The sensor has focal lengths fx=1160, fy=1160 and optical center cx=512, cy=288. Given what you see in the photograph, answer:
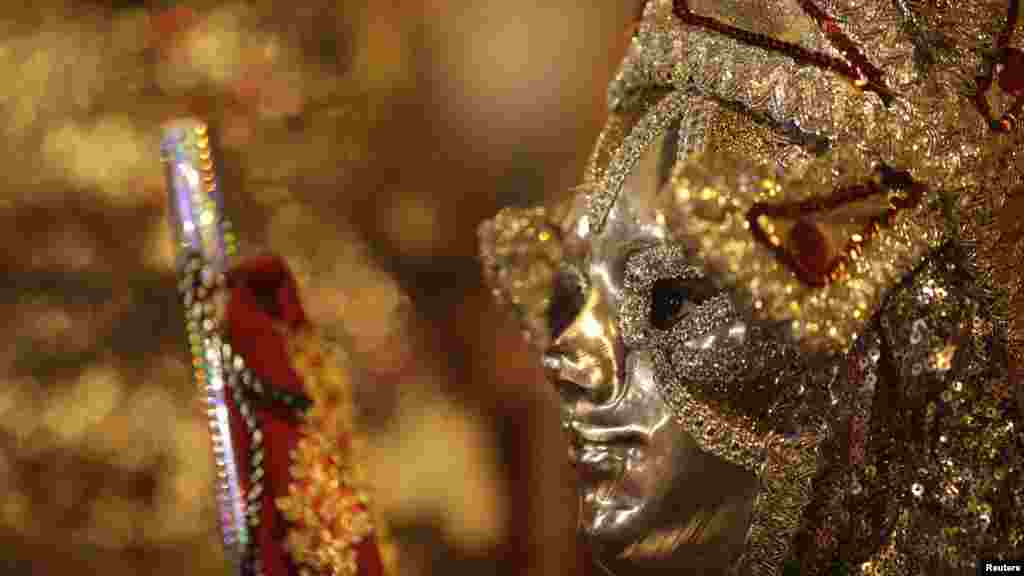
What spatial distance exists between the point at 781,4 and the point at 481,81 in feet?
2.53

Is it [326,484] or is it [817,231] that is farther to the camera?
[326,484]

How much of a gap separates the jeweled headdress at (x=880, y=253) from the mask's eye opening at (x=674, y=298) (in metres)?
0.03

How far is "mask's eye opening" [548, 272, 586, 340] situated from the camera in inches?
44.9

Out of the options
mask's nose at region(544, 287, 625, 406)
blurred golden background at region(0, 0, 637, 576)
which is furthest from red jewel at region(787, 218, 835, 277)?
blurred golden background at region(0, 0, 637, 576)

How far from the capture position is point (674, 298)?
1038 mm

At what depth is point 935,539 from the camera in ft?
3.22

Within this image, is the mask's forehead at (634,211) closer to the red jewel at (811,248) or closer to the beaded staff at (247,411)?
the red jewel at (811,248)

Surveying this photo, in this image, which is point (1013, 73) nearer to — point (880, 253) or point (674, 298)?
point (880, 253)

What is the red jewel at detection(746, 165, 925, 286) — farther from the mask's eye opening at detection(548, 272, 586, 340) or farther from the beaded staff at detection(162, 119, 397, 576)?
the beaded staff at detection(162, 119, 397, 576)

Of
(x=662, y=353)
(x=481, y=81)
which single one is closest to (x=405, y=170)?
(x=481, y=81)

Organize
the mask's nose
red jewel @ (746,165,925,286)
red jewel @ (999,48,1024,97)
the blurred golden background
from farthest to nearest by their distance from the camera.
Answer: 1. the blurred golden background
2. the mask's nose
3. red jewel @ (999,48,1024,97)
4. red jewel @ (746,165,925,286)

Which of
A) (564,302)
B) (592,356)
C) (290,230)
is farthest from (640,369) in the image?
(290,230)

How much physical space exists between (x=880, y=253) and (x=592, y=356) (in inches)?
11.9

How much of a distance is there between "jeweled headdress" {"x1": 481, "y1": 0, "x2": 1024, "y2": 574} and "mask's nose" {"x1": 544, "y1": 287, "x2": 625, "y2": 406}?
0.18 feet
